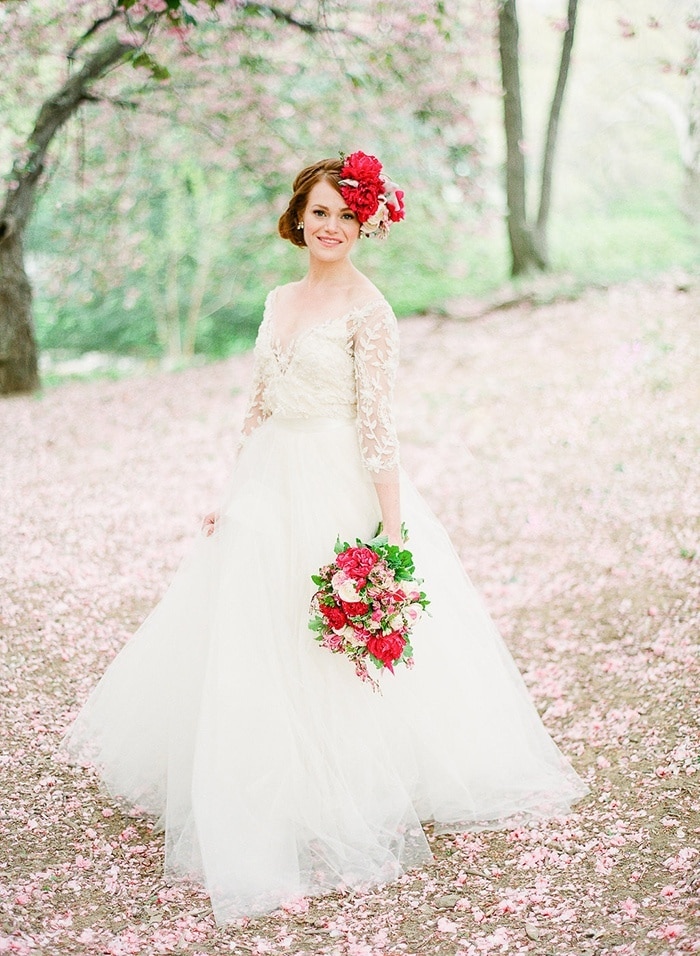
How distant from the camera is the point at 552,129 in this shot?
40.2 ft

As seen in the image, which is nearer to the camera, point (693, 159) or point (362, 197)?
point (362, 197)

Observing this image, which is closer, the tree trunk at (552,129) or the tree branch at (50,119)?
the tree branch at (50,119)

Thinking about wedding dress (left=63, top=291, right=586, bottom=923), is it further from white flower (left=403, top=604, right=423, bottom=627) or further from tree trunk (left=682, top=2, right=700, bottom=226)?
tree trunk (left=682, top=2, right=700, bottom=226)

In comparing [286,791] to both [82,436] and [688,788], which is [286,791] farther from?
[82,436]

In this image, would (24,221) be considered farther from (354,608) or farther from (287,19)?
(354,608)

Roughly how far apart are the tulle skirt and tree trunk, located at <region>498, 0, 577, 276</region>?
9.35m

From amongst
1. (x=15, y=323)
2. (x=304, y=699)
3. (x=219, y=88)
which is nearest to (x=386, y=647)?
(x=304, y=699)

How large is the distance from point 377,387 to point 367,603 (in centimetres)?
74

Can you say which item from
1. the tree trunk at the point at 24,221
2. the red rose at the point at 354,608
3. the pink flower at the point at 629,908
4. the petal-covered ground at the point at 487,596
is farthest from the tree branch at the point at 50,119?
the pink flower at the point at 629,908

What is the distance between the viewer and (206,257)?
50.1 ft

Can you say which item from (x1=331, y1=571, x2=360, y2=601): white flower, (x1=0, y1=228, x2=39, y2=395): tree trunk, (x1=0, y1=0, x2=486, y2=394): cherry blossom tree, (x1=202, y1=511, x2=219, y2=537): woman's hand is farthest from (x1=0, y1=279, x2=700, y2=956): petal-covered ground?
(x1=0, y1=0, x2=486, y2=394): cherry blossom tree

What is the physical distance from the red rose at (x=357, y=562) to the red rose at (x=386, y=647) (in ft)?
0.66

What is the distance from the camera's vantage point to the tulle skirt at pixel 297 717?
10.9 ft

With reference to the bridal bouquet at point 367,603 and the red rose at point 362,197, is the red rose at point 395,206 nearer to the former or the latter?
the red rose at point 362,197
